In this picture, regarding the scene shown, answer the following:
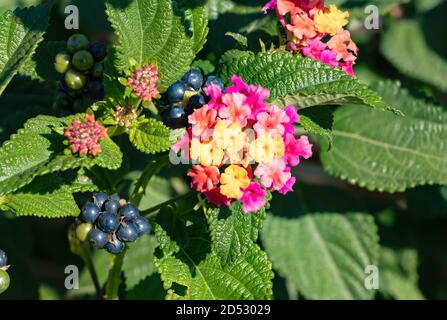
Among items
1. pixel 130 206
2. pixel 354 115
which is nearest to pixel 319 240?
pixel 354 115

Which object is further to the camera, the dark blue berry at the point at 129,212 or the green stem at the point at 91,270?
the green stem at the point at 91,270

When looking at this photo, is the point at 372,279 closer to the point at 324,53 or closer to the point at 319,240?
the point at 319,240

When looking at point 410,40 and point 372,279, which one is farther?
point 410,40

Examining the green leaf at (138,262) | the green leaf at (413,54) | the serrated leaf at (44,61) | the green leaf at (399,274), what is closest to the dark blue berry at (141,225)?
the serrated leaf at (44,61)

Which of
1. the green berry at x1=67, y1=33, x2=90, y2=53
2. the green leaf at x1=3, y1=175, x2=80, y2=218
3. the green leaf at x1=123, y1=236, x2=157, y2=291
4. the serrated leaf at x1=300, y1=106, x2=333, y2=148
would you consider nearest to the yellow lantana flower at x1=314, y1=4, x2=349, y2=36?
the serrated leaf at x1=300, y1=106, x2=333, y2=148

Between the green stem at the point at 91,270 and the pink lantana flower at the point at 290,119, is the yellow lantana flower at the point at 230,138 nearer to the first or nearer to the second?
the pink lantana flower at the point at 290,119

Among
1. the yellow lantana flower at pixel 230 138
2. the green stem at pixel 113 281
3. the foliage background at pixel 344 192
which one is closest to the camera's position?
the yellow lantana flower at pixel 230 138

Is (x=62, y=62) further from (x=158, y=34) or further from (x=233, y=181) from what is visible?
(x=233, y=181)
